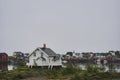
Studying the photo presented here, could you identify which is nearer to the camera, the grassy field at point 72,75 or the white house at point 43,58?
the grassy field at point 72,75

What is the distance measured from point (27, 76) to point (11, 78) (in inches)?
165

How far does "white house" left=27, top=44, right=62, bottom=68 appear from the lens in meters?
50.8

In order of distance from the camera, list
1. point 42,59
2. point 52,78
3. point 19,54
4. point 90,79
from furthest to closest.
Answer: point 19,54 < point 42,59 < point 52,78 < point 90,79

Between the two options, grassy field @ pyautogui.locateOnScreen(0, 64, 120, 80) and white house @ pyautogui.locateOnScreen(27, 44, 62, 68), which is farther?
white house @ pyautogui.locateOnScreen(27, 44, 62, 68)

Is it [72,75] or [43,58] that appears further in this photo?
[43,58]

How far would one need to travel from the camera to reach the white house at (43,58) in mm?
50781

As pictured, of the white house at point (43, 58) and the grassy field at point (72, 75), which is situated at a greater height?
the white house at point (43, 58)

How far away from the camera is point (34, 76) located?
42.0m

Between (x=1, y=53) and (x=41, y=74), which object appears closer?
(x=41, y=74)

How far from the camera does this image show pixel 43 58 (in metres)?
51.0

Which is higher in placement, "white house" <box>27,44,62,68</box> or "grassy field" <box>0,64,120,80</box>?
"white house" <box>27,44,62,68</box>

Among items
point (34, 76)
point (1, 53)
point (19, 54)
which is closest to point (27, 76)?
point (34, 76)

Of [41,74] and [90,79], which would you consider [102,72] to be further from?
[41,74]

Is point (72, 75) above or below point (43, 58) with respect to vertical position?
below
